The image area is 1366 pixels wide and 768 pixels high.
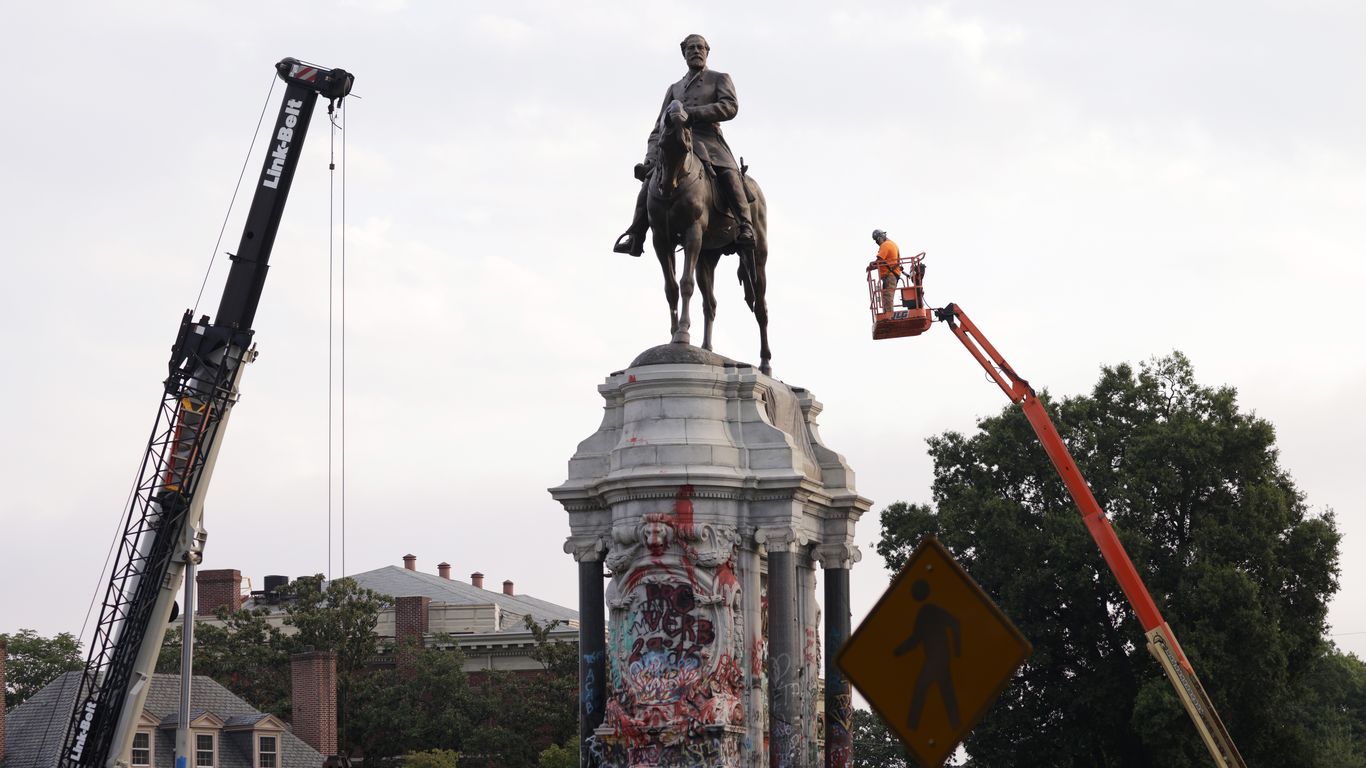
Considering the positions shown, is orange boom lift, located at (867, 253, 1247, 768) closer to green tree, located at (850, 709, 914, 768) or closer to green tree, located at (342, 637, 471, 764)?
green tree, located at (850, 709, 914, 768)

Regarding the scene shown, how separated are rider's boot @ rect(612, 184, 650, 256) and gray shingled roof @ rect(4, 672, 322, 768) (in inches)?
1181

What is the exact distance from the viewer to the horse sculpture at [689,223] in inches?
1145

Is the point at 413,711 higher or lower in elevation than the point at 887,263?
lower

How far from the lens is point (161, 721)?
2490 inches

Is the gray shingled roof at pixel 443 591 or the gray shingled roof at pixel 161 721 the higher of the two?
the gray shingled roof at pixel 443 591

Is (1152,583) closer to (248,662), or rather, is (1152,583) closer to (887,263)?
(887,263)

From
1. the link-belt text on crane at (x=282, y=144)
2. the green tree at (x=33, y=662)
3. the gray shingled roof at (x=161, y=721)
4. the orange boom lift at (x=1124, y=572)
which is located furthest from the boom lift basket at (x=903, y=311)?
the green tree at (x=33, y=662)

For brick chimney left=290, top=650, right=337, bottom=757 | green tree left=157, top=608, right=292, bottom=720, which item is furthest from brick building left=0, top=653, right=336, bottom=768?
green tree left=157, top=608, right=292, bottom=720

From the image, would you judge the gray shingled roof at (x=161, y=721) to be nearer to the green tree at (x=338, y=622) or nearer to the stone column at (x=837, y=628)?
the green tree at (x=338, y=622)

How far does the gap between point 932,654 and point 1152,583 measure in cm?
4173

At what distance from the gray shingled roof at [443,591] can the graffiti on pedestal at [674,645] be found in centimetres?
7059

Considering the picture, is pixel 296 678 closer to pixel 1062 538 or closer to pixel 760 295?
pixel 1062 538

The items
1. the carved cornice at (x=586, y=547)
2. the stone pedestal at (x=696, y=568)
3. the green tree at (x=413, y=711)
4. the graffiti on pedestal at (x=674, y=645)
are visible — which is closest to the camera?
the graffiti on pedestal at (x=674, y=645)

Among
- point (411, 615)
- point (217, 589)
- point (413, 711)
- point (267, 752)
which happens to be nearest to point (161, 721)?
point (267, 752)
